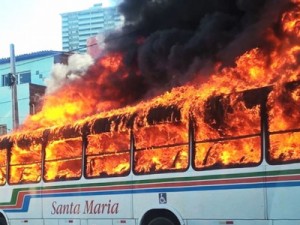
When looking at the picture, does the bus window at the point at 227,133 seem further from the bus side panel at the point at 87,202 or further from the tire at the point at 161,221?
the bus side panel at the point at 87,202

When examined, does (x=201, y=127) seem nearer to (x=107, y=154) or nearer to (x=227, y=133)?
(x=227, y=133)

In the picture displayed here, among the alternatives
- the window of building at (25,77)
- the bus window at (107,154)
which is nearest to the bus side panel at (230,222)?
the bus window at (107,154)

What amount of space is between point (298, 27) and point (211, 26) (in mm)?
2018

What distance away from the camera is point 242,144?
7836 millimetres

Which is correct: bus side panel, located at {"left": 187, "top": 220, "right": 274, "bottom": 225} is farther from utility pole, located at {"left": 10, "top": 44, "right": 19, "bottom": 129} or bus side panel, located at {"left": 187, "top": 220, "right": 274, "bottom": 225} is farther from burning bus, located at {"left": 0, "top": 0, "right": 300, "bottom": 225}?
utility pole, located at {"left": 10, "top": 44, "right": 19, "bottom": 129}

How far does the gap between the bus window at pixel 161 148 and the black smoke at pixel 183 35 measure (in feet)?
5.36

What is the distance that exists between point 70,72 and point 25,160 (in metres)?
4.05

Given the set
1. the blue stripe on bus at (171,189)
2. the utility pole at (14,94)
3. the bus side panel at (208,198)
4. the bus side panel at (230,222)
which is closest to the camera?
the blue stripe on bus at (171,189)

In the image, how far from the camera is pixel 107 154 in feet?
32.2

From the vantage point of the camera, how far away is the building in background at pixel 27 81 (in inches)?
1094

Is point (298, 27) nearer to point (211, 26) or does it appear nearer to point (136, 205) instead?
point (211, 26)

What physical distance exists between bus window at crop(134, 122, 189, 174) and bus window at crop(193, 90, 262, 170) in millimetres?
300

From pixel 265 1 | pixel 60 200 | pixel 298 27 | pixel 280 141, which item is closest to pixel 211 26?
pixel 265 1

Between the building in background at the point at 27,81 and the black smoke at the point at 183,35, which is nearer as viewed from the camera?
the black smoke at the point at 183,35
